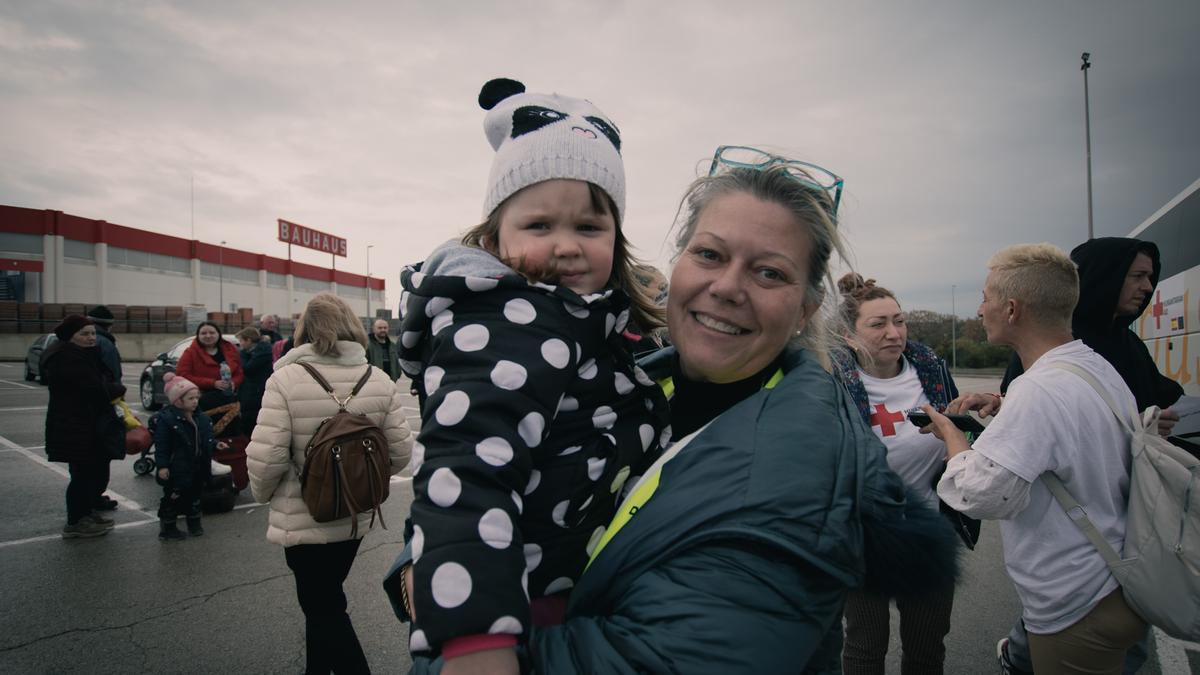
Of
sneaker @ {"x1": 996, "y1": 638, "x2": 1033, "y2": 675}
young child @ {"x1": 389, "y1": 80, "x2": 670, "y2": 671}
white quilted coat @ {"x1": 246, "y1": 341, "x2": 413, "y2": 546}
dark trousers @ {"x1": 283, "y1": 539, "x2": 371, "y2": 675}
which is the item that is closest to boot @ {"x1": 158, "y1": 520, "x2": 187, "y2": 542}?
white quilted coat @ {"x1": 246, "y1": 341, "x2": 413, "y2": 546}

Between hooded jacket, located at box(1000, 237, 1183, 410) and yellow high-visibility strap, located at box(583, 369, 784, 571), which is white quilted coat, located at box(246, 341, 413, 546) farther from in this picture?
hooded jacket, located at box(1000, 237, 1183, 410)

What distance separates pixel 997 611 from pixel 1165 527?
266 cm

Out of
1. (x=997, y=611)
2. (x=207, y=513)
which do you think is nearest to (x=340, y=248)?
(x=207, y=513)

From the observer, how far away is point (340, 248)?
182ft

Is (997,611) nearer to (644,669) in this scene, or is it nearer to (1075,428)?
(1075,428)

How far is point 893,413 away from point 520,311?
9.51 feet

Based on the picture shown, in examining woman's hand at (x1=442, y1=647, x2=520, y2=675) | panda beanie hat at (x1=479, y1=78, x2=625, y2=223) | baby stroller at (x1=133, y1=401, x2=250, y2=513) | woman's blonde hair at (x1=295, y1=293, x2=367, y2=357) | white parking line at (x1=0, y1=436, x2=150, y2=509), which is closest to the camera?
woman's hand at (x1=442, y1=647, x2=520, y2=675)

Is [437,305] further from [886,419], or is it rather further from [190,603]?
[190,603]

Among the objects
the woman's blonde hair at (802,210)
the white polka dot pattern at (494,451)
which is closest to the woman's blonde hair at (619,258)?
the woman's blonde hair at (802,210)

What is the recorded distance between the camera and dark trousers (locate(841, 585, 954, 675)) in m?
2.86

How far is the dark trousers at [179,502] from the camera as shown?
5559 mm

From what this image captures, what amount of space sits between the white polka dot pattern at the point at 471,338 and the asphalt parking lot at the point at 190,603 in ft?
9.14

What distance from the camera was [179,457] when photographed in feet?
18.3

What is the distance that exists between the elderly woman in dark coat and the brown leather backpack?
403 cm
